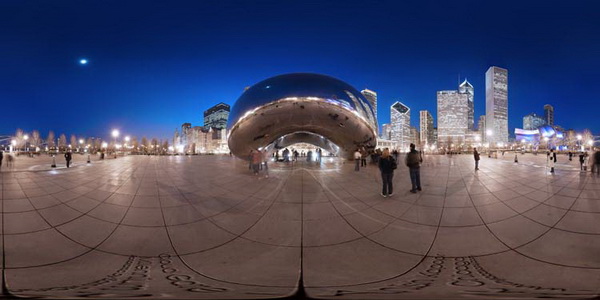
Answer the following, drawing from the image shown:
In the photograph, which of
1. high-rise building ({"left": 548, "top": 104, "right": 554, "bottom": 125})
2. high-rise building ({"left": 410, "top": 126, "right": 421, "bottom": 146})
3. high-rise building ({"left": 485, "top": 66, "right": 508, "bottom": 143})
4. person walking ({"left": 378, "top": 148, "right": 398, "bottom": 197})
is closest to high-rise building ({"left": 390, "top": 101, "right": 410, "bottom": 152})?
high-rise building ({"left": 410, "top": 126, "right": 421, "bottom": 146})

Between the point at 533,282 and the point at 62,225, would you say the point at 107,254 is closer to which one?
the point at 62,225

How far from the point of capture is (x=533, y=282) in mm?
2445

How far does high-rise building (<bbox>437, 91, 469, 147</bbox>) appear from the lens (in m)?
160

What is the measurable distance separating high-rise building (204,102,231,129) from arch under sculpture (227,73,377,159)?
578ft

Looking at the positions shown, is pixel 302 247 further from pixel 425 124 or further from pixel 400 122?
pixel 425 124

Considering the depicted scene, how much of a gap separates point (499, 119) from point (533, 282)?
208 m

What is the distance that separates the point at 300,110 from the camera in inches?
325

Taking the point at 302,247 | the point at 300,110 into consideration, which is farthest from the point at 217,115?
the point at 302,247

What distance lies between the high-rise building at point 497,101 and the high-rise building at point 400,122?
1942 inches

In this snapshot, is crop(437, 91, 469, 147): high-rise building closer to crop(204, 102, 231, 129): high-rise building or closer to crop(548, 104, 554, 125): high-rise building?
crop(548, 104, 554, 125): high-rise building

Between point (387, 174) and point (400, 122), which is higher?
point (400, 122)

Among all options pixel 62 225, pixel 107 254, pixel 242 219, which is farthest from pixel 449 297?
pixel 62 225

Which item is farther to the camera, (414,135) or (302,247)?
(414,135)

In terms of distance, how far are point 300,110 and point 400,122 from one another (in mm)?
195277
